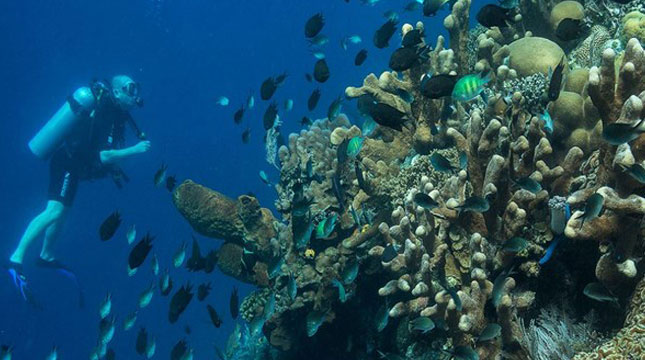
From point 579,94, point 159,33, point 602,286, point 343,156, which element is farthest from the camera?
point 159,33

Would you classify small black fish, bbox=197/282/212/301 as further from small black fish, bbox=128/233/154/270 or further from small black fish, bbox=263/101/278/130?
small black fish, bbox=263/101/278/130

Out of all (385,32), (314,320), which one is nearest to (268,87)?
(385,32)

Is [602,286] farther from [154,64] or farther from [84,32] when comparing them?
[154,64]

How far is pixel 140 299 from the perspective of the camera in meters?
7.88

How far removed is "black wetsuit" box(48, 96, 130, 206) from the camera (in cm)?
1334

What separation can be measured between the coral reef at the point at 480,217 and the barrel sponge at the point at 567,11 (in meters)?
0.02

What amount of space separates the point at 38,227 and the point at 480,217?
13.7 metres

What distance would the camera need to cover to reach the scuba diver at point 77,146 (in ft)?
43.4

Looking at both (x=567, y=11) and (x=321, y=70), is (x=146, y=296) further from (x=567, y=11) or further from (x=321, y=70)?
(x=567, y=11)

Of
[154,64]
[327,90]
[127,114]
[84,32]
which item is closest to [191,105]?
[154,64]

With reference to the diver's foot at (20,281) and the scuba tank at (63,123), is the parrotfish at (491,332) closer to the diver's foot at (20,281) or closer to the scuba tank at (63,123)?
the diver's foot at (20,281)

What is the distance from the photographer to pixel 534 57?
5.69 metres

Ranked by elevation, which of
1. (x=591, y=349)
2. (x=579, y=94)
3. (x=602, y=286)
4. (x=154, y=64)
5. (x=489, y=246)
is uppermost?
(x=154, y=64)

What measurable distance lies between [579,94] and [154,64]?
130 meters
